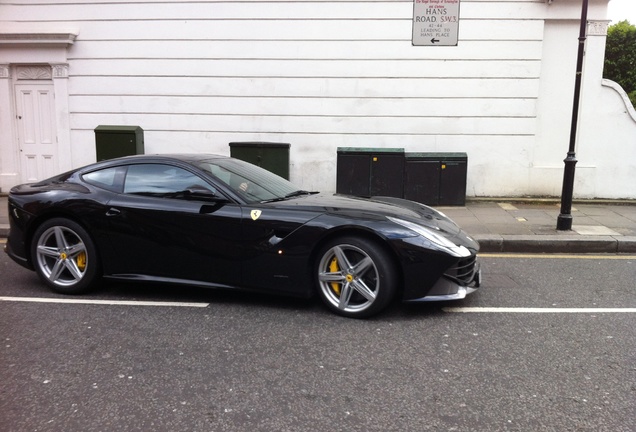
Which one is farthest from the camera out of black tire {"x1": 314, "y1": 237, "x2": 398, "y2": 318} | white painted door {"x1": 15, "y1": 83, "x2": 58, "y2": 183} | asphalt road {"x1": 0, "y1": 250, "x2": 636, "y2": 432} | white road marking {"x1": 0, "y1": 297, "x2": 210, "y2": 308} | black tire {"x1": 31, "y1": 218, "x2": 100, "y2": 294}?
white painted door {"x1": 15, "y1": 83, "x2": 58, "y2": 183}

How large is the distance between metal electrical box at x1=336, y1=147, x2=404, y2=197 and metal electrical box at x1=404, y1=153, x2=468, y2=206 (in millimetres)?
186

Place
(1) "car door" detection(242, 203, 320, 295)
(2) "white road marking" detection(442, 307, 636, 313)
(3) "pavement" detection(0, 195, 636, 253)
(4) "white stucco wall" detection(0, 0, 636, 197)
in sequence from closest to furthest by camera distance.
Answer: (1) "car door" detection(242, 203, 320, 295)
(2) "white road marking" detection(442, 307, 636, 313)
(3) "pavement" detection(0, 195, 636, 253)
(4) "white stucco wall" detection(0, 0, 636, 197)

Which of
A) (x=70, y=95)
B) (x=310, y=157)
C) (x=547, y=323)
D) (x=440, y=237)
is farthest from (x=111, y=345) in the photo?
(x=70, y=95)

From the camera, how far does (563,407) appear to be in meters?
3.04

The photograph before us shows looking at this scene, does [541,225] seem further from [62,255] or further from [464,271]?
[62,255]

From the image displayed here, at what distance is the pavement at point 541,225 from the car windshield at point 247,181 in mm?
3273

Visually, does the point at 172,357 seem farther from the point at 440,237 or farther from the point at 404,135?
the point at 404,135

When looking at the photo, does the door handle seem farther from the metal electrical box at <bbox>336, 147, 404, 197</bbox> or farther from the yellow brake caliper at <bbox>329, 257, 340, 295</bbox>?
the metal electrical box at <bbox>336, 147, 404, 197</bbox>

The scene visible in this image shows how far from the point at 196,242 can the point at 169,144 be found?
7015mm

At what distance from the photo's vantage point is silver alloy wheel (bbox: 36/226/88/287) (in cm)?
506

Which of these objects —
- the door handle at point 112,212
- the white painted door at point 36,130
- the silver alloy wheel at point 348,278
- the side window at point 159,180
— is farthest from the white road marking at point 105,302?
the white painted door at point 36,130

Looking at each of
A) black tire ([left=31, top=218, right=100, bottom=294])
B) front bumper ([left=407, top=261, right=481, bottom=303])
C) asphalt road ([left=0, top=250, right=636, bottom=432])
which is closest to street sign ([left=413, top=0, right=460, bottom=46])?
asphalt road ([left=0, top=250, right=636, bottom=432])

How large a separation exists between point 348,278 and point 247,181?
4.77ft

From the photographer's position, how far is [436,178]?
9.95m
